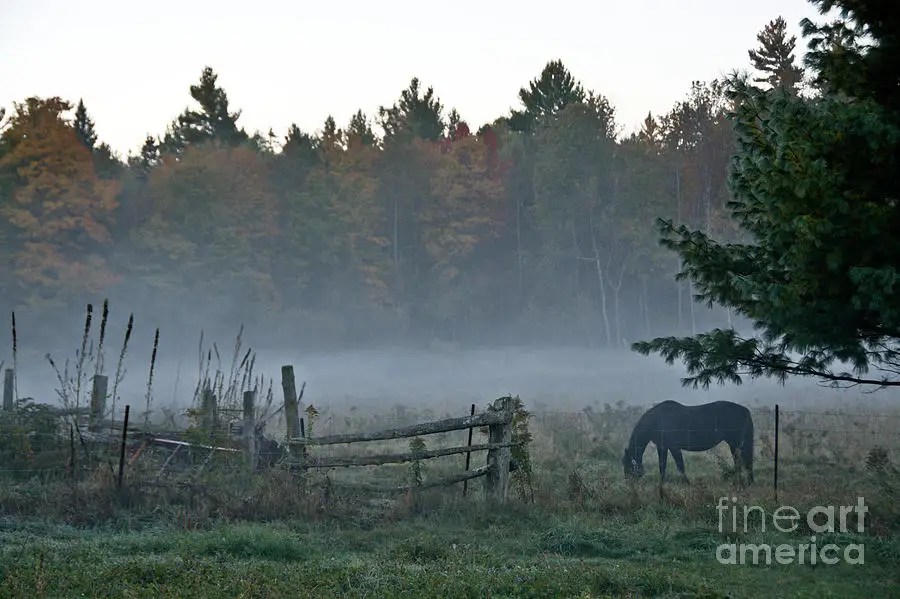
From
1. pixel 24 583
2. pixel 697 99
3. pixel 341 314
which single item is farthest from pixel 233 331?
pixel 24 583

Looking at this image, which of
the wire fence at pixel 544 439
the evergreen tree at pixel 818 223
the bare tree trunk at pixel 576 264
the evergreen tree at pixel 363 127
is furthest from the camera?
the evergreen tree at pixel 363 127

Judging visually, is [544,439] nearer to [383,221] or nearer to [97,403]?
[97,403]

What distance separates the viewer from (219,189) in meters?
51.7

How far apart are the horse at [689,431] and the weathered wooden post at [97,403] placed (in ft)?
29.3

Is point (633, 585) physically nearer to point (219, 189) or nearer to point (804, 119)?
point (804, 119)

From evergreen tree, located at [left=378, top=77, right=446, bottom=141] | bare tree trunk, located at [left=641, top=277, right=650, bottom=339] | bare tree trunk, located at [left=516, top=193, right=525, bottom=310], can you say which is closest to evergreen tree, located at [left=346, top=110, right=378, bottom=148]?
evergreen tree, located at [left=378, top=77, right=446, bottom=141]

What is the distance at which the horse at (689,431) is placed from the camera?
15938mm

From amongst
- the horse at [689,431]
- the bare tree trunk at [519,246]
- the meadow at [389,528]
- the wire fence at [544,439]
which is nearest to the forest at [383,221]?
the bare tree trunk at [519,246]

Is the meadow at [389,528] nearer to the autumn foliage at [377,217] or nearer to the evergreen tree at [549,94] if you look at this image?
the autumn foliage at [377,217]

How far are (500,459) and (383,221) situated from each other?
4829 centimetres

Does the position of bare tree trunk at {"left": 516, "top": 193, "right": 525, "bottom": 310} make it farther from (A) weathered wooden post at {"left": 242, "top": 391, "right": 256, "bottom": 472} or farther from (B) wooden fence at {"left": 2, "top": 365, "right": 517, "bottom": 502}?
(B) wooden fence at {"left": 2, "top": 365, "right": 517, "bottom": 502}

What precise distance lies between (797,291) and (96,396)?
37.6 ft

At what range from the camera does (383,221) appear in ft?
196

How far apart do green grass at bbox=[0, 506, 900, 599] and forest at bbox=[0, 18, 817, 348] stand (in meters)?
35.9
